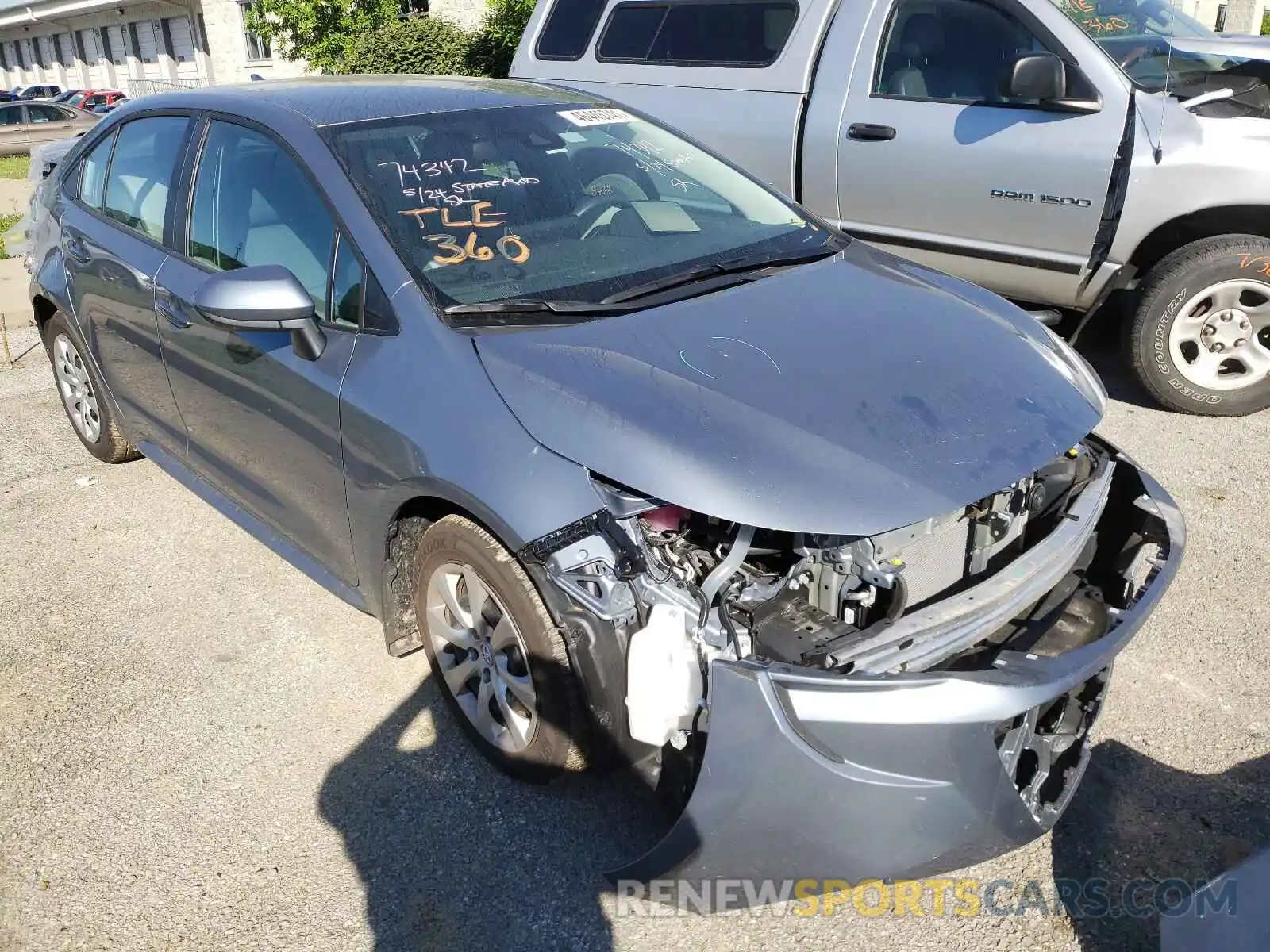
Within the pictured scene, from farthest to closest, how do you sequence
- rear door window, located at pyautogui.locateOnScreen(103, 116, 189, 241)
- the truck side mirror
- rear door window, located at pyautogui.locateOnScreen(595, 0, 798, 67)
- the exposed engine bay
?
1. rear door window, located at pyautogui.locateOnScreen(595, 0, 798, 67)
2. the truck side mirror
3. rear door window, located at pyautogui.locateOnScreen(103, 116, 189, 241)
4. the exposed engine bay

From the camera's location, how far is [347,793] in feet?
9.09

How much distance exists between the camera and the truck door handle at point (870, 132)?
5.21 m

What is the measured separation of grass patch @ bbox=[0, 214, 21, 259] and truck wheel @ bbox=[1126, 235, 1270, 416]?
972 cm

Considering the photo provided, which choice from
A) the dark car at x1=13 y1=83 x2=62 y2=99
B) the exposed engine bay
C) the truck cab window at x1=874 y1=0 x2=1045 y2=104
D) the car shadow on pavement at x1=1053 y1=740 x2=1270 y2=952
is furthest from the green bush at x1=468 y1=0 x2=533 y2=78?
the dark car at x1=13 y1=83 x2=62 y2=99

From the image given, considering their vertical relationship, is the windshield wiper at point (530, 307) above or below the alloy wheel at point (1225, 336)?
above

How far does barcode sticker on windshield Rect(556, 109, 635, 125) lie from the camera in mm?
3504

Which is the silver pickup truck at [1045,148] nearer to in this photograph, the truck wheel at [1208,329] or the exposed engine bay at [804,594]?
the truck wheel at [1208,329]

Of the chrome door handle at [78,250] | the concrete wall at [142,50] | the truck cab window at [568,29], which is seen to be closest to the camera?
the chrome door handle at [78,250]

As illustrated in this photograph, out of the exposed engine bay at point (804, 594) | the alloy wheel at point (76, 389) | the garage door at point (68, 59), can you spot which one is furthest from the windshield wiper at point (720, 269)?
the garage door at point (68, 59)

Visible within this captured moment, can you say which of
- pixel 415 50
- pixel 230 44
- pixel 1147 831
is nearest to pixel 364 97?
pixel 1147 831

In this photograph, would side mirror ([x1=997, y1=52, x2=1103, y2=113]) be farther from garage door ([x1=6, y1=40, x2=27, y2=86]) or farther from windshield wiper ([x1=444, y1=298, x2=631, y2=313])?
garage door ([x1=6, y1=40, x2=27, y2=86])

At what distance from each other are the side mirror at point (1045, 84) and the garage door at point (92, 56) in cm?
4035

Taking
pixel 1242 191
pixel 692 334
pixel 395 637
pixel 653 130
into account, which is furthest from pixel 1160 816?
pixel 1242 191

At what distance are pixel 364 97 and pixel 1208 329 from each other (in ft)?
12.7
